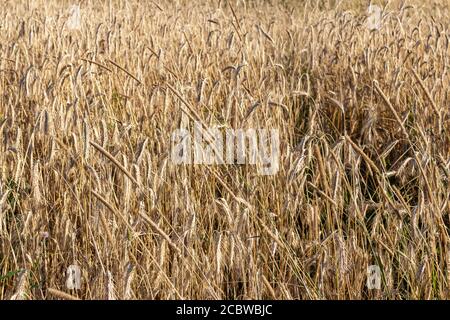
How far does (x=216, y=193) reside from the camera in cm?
266

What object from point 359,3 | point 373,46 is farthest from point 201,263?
point 359,3

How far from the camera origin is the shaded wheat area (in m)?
1.79

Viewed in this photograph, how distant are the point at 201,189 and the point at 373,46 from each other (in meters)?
2.15

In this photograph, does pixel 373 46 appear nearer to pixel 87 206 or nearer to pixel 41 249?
pixel 87 206

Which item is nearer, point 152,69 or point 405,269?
point 405,269

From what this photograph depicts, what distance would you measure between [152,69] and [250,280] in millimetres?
2046

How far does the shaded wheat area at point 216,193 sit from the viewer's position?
1789 millimetres

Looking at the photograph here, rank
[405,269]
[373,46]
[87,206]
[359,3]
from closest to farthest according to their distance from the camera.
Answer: [405,269] → [87,206] → [373,46] → [359,3]

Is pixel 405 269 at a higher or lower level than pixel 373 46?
lower

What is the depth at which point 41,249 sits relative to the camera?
2.04 m
